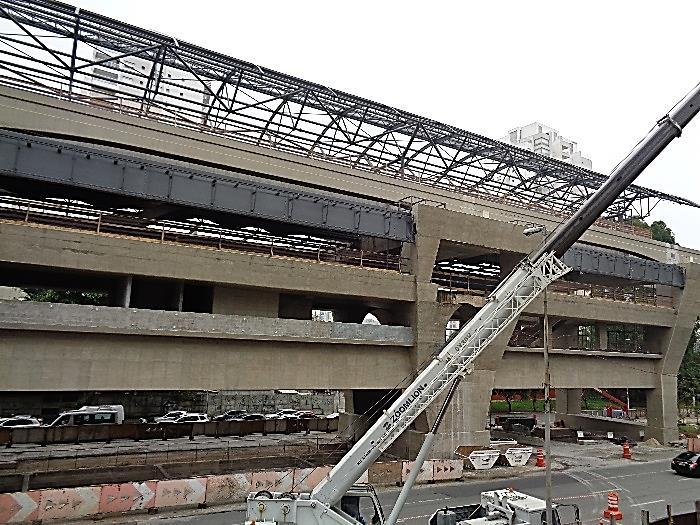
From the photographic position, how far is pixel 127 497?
62.2 ft

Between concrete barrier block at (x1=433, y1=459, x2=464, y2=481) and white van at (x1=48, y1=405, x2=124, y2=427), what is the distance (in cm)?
Result: 2403

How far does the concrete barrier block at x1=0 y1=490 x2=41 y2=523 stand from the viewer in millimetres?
16781

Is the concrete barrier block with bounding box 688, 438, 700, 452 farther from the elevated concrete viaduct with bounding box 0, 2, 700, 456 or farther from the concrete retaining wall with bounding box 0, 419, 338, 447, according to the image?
the concrete retaining wall with bounding box 0, 419, 338, 447

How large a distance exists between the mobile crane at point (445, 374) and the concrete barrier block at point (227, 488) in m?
9.18

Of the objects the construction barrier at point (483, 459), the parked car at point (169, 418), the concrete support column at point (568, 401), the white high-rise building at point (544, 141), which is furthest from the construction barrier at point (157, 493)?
the white high-rise building at point (544, 141)

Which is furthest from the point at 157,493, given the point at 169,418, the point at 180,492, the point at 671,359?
the point at 671,359

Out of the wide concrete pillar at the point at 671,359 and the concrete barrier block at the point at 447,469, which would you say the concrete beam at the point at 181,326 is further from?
the wide concrete pillar at the point at 671,359

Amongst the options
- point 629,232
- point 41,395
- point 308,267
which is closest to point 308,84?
point 308,267

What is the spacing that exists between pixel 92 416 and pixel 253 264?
24.1 m

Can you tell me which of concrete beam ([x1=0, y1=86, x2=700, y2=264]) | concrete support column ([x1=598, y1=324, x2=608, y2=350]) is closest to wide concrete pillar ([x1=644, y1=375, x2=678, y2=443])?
concrete support column ([x1=598, y1=324, x2=608, y2=350])

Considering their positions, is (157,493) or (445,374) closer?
(445,374)

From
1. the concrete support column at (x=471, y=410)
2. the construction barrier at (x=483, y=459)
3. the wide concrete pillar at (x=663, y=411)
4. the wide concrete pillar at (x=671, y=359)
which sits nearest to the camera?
the construction barrier at (x=483, y=459)

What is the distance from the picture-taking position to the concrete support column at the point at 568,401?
51812mm

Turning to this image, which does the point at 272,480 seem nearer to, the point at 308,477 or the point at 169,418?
the point at 308,477
